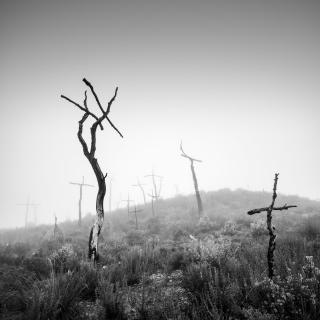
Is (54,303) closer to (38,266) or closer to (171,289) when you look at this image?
(171,289)

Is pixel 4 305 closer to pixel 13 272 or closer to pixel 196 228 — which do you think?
pixel 13 272

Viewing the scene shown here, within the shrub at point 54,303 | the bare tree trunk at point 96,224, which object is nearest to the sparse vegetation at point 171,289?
the shrub at point 54,303

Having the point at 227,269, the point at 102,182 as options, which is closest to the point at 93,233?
the point at 102,182

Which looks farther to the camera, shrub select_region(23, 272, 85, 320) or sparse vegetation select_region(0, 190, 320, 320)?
shrub select_region(23, 272, 85, 320)

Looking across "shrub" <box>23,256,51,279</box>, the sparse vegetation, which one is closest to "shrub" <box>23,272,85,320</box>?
the sparse vegetation

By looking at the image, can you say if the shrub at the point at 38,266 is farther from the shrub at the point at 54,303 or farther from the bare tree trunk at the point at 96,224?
the shrub at the point at 54,303

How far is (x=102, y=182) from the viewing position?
7.77 meters

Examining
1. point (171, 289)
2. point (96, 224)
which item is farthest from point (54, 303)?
point (96, 224)

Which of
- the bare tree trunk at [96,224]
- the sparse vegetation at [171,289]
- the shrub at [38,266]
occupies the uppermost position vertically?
the bare tree trunk at [96,224]

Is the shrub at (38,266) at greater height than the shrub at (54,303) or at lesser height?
lesser

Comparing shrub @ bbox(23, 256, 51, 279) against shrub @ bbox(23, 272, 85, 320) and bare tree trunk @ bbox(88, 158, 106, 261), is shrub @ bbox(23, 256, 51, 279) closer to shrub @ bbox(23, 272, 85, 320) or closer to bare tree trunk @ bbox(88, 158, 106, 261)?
bare tree trunk @ bbox(88, 158, 106, 261)

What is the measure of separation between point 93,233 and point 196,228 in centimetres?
942

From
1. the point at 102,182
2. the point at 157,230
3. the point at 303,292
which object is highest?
the point at 102,182

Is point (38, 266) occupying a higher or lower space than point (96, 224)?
lower
